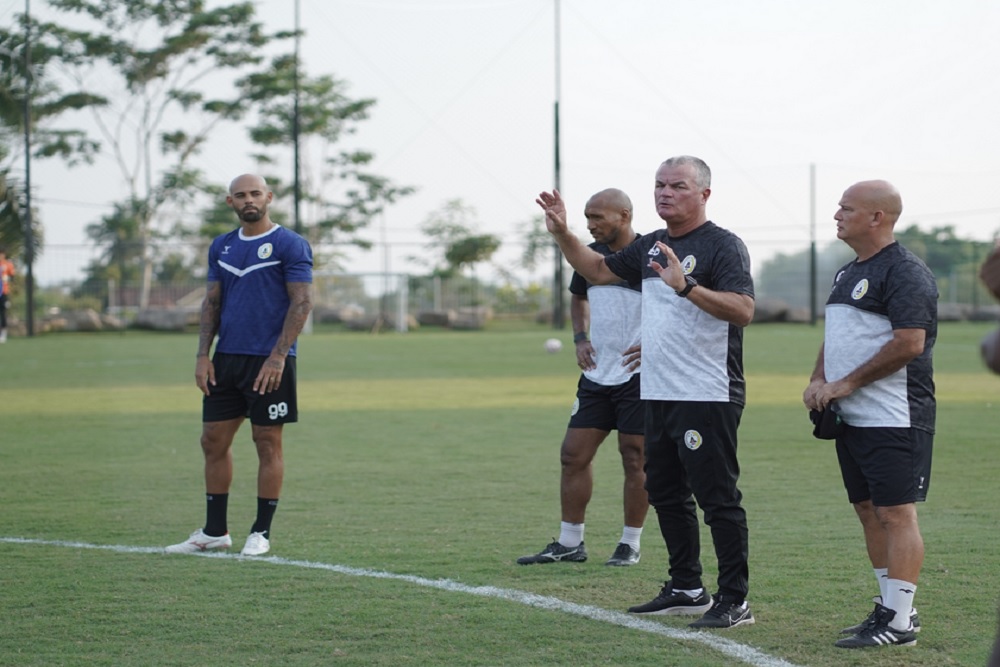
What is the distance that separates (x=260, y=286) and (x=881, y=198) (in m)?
3.55

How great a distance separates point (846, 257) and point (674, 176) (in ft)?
134

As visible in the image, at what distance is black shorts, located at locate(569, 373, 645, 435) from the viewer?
21.9 feet

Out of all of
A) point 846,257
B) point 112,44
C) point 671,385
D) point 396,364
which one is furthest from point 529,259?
point 671,385

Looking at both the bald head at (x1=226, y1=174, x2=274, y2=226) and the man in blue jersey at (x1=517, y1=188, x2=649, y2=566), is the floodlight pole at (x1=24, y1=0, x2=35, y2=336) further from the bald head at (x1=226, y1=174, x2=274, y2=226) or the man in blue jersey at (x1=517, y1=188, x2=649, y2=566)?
the man in blue jersey at (x1=517, y1=188, x2=649, y2=566)

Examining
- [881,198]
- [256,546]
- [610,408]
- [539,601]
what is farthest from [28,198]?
[881,198]

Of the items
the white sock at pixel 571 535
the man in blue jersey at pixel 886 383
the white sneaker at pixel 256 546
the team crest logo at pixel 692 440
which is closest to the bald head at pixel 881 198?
the man in blue jersey at pixel 886 383

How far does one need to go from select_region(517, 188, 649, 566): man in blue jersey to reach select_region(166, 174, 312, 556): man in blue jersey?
1.55 meters

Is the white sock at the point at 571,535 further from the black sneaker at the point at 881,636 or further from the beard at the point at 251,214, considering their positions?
the beard at the point at 251,214

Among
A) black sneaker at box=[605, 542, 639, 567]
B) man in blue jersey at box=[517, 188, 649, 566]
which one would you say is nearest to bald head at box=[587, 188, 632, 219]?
man in blue jersey at box=[517, 188, 649, 566]

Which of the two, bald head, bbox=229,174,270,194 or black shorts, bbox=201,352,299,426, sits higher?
bald head, bbox=229,174,270,194

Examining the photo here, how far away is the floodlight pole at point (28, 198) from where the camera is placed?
33656mm

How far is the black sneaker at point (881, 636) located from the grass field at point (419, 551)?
2.3 inches

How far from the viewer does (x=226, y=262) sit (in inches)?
284

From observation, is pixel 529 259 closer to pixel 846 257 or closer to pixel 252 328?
pixel 846 257
